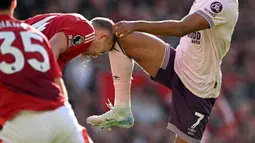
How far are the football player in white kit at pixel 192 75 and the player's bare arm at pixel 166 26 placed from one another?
0.41 feet

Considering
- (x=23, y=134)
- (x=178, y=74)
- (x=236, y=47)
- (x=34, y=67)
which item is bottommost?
(x=236, y=47)

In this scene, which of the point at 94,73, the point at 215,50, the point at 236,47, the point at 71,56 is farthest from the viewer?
the point at 236,47

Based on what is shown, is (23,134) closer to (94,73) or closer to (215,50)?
(215,50)

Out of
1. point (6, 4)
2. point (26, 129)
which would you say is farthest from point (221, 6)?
point (26, 129)

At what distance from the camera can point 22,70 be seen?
4516 mm

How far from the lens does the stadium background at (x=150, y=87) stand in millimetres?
10391

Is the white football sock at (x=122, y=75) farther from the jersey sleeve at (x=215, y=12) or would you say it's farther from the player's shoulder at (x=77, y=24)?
the player's shoulder at (x=77, y=24)

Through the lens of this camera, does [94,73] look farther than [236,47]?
No

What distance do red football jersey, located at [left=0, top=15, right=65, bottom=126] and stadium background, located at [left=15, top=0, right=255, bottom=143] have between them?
494 centimetres

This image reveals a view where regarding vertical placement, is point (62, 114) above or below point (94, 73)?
above

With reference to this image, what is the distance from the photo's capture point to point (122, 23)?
18.7 ft

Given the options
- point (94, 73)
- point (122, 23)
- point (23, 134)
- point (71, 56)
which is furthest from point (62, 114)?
point (94, 73)

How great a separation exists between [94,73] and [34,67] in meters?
5.64

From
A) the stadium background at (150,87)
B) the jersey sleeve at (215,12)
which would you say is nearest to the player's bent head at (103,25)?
the jersey sleeve at (215,12)
